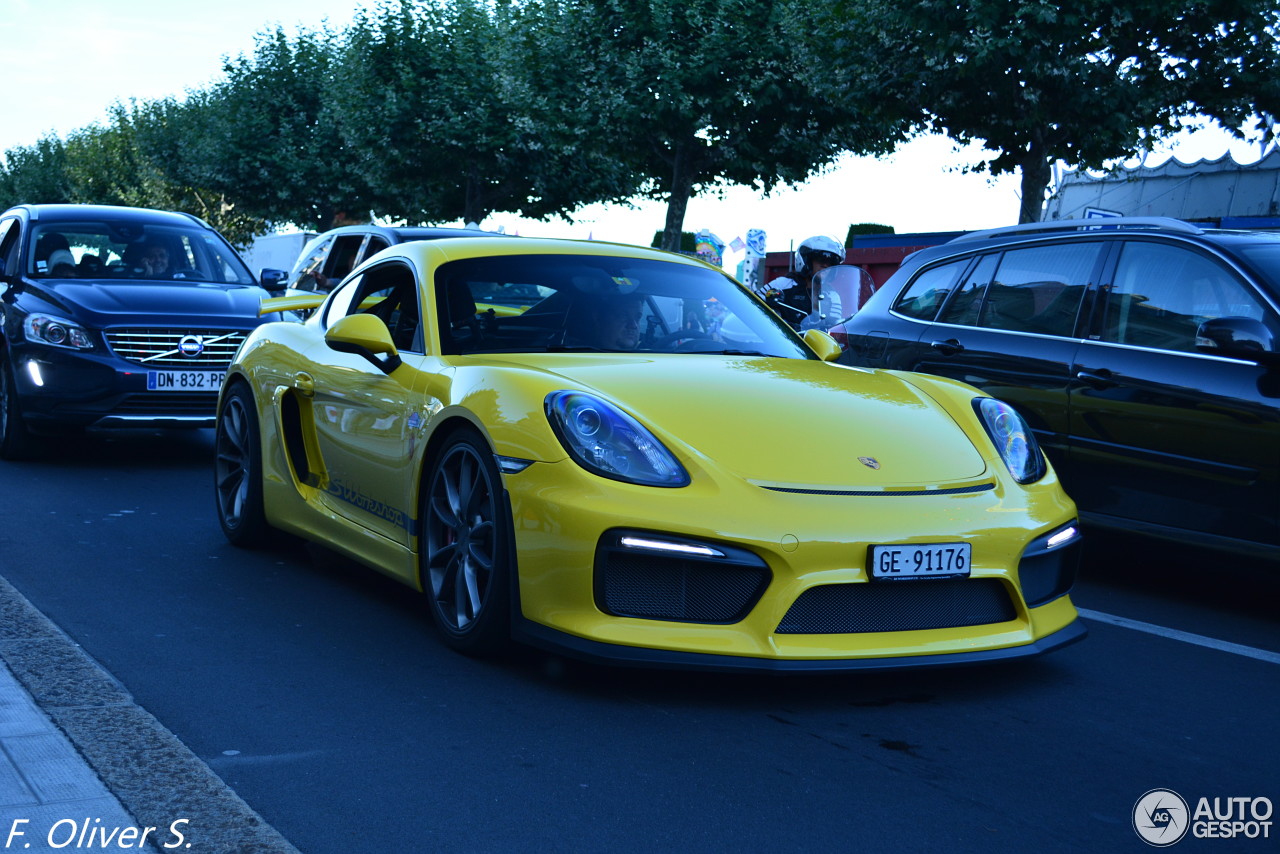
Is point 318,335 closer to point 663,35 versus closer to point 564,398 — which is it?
point 564,398

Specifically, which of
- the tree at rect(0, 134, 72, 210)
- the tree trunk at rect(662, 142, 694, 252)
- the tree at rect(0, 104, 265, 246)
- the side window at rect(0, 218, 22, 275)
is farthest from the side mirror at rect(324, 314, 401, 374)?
the tree at rect(0, 134, 72, 210)

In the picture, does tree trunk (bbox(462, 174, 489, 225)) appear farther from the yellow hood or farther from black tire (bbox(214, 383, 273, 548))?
the yellow hood

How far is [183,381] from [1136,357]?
600 cm

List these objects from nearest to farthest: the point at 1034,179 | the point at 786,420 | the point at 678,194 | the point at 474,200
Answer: the point at 786,420
the point at 1034,179
the point at 678,194
the point at 474,200

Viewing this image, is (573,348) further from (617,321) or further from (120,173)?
(120,173)

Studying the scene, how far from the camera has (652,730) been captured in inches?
156

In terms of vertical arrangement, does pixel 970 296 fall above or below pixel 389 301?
below

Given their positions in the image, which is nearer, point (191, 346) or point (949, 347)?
point (949, 347)

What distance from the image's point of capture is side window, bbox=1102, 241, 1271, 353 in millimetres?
6004

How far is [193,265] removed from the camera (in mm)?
10930

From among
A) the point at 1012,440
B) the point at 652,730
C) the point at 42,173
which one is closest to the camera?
the point at 652,730

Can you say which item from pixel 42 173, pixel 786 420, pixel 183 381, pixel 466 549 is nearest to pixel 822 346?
pixel 786 420

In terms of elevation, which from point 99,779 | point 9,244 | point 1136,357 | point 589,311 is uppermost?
point 9,244

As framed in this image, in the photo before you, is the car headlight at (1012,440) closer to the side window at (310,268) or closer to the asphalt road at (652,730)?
the asphalt road at (652,730)
